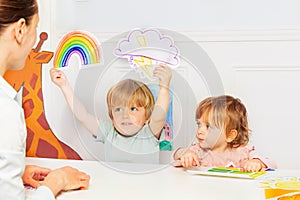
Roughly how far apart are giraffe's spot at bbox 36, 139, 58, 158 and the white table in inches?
8.6

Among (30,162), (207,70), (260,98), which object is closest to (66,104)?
(30,162)

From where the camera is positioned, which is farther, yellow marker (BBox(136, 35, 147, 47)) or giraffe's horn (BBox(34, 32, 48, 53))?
giraffe's horn (BBox(34, 32, 48, 53))

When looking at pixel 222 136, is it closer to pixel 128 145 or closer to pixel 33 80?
pixel 128 145

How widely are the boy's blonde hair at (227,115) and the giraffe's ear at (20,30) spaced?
64 cm

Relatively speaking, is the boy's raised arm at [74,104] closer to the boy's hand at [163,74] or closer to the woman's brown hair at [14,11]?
the boy's hand at [163,74]

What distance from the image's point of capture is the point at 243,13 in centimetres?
146

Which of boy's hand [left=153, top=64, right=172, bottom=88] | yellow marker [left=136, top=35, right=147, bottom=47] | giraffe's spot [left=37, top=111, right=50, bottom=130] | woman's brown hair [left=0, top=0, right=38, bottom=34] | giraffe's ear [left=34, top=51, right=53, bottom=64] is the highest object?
yellow marker [left=136, top=35, right=147, bottom=47]

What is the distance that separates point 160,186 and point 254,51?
22.3 inches

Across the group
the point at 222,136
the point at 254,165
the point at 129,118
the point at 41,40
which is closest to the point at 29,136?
the point at 41,40

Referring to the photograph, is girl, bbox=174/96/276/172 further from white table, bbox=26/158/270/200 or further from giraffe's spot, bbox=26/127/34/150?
giraffe's spot, bbox=26/127/34/150

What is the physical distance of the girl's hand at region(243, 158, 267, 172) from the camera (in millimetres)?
1316

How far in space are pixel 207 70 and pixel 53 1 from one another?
595 millimetres

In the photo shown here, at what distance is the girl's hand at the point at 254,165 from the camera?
132 centimetres

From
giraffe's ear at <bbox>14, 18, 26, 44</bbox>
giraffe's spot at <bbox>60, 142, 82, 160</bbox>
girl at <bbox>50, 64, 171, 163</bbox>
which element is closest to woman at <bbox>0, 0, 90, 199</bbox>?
giraffe's ear at <bbox>14, 18, 26, 44</bbox>
